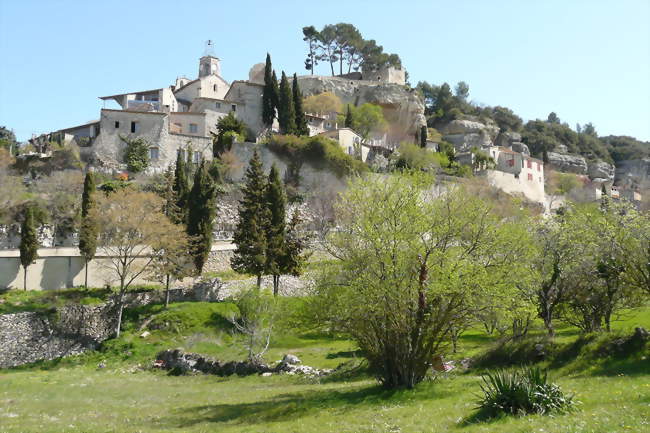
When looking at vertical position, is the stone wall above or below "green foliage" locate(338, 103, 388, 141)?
below

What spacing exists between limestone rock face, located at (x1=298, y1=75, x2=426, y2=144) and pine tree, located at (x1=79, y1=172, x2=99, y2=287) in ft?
186

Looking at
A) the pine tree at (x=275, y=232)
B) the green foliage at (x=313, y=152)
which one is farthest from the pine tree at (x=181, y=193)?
the green foliage at (x=313, y=152)

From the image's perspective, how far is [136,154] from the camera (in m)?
67.5

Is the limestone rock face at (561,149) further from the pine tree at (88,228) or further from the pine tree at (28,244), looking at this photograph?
the pine tree at (28,244)

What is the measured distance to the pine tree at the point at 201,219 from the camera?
49688 mm

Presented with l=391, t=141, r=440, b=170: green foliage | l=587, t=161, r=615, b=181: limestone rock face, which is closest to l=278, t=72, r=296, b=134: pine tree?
l=391, t=141, r=440, b=170: green foliage

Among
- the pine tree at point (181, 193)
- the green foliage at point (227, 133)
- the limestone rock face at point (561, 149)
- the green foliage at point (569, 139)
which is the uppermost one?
the green foliage at point (569, 139)

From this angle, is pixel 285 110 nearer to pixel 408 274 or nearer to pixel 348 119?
pixel 348 119

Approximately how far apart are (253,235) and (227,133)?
2706 centimetres

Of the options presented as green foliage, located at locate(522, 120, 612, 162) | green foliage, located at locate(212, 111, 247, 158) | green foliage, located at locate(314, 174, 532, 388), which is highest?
green foliage, located at locate(522, 120, 612, 162)

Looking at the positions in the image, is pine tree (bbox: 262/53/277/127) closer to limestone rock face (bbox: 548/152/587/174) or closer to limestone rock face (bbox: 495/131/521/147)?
limestone rock face (bbox: 495/131/521/147)

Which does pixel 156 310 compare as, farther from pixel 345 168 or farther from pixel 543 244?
pixel 345 168

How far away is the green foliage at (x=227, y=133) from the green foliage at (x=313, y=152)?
4.47 m

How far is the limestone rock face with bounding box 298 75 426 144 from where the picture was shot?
9962 cm
